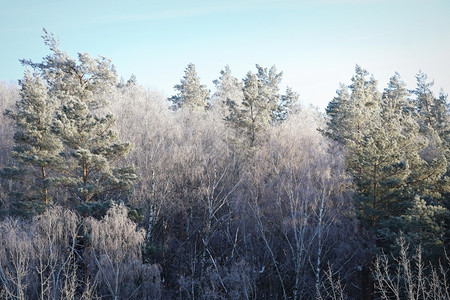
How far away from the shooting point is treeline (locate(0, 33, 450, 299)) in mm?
13883

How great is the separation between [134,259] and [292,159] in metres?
15.1

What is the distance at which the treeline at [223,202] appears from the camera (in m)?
13.9

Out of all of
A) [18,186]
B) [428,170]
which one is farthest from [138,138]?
[428,170]

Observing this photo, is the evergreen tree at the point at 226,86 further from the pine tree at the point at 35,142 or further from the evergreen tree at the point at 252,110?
the pine tree at the point at 35,142

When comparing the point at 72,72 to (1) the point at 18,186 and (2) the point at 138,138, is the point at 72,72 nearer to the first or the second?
(2) the point at 138,138

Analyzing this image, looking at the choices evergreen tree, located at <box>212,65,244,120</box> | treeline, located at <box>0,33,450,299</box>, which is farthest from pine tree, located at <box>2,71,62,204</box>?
evergreen tree, located at <box>212,65,244,120</box>

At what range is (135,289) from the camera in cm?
1358

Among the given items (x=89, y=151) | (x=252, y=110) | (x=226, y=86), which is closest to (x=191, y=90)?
(x=226, y=86)

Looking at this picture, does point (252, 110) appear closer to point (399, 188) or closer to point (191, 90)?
point (399, 188)

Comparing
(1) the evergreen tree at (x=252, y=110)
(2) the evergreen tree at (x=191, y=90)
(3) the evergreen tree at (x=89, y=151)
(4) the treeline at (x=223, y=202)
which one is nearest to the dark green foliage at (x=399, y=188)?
(4) the treeline at (x=223, y=202)

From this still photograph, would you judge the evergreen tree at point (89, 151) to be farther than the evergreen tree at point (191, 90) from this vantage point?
No

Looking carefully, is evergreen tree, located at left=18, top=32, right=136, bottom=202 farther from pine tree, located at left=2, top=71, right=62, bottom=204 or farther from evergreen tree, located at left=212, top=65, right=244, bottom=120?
evergreen tree, located at left=212, top=65, right=244, bottom=120

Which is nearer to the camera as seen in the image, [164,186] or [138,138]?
[164,186]

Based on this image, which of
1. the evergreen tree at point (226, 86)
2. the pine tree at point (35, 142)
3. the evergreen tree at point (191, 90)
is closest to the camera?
the pine tree at point (35, 142)
